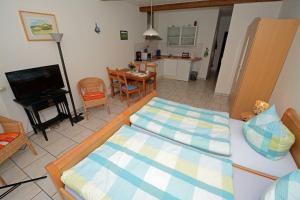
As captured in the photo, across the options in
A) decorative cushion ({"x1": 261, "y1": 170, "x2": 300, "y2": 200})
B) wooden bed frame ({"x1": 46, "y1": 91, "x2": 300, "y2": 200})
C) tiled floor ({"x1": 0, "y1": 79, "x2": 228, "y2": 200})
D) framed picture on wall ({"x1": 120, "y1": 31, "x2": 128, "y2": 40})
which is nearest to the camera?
decorative cushion ({"x1": 261, "y1": 170, "x2": 300, "y2": 200})

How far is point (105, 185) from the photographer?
0.96 metres

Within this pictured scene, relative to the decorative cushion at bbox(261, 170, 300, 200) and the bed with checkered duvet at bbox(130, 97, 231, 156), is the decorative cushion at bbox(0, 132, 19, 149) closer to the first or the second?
the bed with checkered duvet at bbox(130, 97, 231, 156)

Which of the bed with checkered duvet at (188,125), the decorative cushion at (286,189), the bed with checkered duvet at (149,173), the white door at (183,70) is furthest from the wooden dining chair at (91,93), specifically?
the white door at (183,70)

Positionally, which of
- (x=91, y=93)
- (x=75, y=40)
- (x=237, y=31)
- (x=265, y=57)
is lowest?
(x=91, y=93)

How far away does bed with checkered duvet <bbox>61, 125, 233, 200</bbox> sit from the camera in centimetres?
92

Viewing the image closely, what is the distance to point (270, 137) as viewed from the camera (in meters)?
1.24

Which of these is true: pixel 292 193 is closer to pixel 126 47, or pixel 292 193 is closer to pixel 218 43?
pixel 126 47

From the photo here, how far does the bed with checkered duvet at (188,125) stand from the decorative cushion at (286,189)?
43cm

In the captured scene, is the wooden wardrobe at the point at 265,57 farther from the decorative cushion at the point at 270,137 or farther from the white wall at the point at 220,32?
the white wall at the point at 220,32

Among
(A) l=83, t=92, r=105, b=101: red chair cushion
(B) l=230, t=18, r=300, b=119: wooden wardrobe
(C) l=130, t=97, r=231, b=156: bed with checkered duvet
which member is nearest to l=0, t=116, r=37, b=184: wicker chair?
(A) l=83, t=92, r=105, b=101: red chair cushion

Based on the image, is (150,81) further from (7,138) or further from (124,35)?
(7,138)

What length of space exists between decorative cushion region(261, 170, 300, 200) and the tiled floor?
1.89 m

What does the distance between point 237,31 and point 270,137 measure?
323 cm

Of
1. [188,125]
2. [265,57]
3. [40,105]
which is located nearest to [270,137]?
[188,125]
